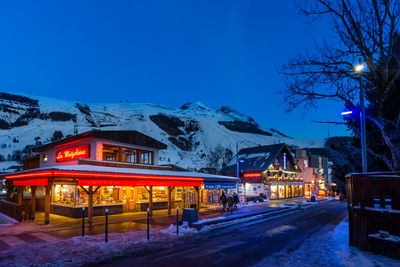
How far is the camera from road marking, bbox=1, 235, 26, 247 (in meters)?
12.2

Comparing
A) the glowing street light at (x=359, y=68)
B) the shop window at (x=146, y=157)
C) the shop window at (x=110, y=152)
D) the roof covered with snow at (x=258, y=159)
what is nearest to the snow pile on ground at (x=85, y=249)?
the shop window at (x=110, y=152)

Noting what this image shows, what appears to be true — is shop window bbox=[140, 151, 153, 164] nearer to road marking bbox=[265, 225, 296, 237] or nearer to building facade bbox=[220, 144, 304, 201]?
road marking bbox=[265, 225, 296, 237]

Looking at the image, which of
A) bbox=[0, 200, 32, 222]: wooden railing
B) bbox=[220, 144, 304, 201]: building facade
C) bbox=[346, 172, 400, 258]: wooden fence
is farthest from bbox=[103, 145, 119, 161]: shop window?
bbox=[220, 144, 304, 201]: building facade

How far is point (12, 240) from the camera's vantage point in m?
12.8

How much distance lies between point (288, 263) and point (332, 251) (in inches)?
107

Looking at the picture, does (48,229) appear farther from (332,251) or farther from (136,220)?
(332,251)

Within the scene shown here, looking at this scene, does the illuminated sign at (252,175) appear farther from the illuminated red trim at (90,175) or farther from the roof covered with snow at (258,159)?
the illuminated red trim at (90,175)

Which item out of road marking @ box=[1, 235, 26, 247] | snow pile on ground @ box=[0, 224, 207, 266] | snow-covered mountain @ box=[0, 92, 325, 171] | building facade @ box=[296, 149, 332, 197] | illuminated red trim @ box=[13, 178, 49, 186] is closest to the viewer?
snow pile on ground @ box=[0, 224, 207, 266]

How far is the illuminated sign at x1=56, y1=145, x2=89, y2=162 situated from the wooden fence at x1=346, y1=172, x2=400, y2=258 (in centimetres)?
1923

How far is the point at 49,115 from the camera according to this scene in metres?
115

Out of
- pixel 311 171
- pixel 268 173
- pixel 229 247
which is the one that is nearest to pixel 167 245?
pixel 229 247

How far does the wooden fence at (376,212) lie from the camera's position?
9.25 meters


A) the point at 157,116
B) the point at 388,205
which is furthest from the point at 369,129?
the point at 157,116

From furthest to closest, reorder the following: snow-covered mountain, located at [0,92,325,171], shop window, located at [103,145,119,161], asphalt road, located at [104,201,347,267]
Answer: snow-covered mountain, located at [0,92,325,171] < shop window, located at [103,145,119,161] < asphalt road, located at [104,201,347,267]
